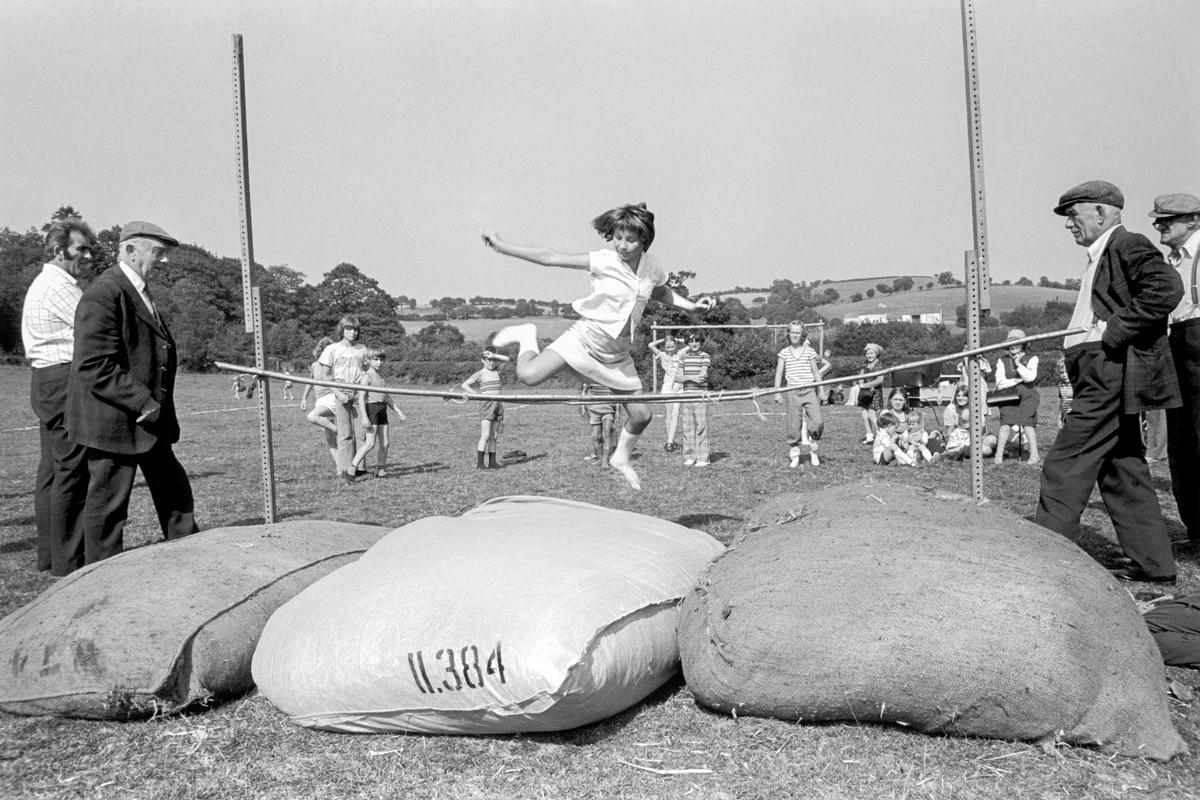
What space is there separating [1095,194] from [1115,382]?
0.95 m

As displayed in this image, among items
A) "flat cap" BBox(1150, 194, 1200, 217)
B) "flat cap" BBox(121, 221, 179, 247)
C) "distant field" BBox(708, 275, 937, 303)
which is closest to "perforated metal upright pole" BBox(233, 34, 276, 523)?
"flat cap" BBox(121, 221, 179, 247)

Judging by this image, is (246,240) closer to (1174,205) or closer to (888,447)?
(1174,205)

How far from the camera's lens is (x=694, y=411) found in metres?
10.5

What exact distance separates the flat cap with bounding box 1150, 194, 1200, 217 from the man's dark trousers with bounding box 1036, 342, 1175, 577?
1477 mm

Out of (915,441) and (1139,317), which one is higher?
(1139,317)

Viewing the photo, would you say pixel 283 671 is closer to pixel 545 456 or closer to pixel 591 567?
pixel 591 567

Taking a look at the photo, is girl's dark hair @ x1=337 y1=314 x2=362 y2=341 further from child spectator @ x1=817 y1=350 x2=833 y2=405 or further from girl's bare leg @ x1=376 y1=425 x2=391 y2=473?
child spectator @ x1=817 y1=350 x2=833 y2=405

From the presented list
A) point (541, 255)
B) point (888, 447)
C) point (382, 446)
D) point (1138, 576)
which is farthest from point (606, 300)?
point (888, 447)

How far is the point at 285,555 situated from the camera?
3707 mm

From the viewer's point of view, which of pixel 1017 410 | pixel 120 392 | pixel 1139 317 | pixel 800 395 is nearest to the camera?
pixel 1139 317

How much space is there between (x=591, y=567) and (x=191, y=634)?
1383 millimetres

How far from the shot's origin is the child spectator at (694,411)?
10.5m

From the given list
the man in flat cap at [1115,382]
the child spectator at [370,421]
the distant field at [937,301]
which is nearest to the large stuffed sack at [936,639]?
the man in flat cap at [1115,382]

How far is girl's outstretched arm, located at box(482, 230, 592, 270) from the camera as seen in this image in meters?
4.68
